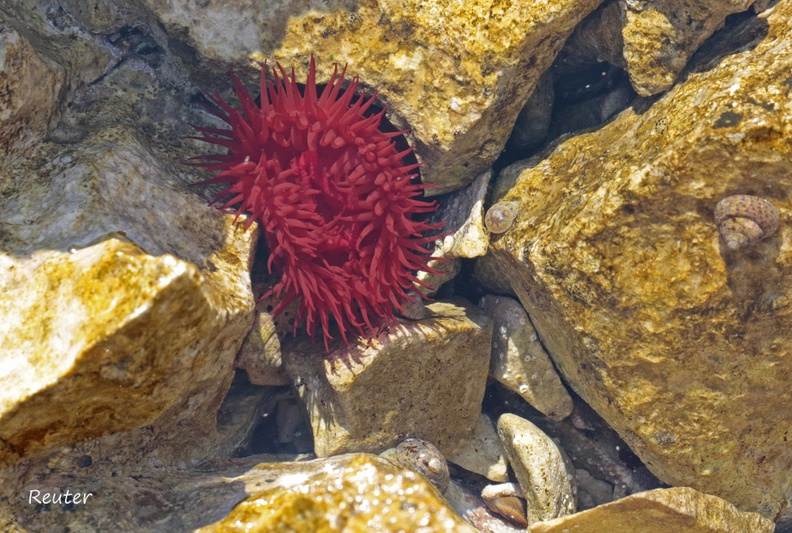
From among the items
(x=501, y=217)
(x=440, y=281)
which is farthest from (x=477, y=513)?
(x=501, y=217)

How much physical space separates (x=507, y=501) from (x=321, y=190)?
A: 2.87 metres

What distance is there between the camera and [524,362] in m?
4.30

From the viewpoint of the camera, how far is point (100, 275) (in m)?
2.33

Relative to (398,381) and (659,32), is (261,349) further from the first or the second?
(659,32)

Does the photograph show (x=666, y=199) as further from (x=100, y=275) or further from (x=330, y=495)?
(x=100, y=275)

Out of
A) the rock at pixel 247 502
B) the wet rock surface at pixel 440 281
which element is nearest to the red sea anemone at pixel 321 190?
the wet rock surface at pixel 440 281

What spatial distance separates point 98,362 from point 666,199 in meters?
2.96

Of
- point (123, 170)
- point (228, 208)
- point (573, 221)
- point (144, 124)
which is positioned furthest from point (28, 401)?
point (573, 221)

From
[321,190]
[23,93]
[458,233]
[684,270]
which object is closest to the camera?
[23,93]

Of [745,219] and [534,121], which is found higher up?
[534,121]

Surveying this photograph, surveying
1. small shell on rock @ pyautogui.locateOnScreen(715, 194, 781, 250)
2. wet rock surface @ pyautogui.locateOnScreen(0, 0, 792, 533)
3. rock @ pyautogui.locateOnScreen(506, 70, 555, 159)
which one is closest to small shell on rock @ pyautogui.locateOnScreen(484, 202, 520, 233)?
wet rock surface @ pyautogui.locateOnScreen(0, 0, 792, 533)

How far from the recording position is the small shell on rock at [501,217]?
3750 mm

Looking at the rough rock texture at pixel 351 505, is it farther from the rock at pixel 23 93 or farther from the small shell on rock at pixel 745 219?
the rock at pixel 23 93

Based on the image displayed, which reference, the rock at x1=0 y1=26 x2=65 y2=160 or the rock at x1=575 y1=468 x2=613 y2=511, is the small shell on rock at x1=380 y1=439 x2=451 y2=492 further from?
the rock at x1=0 y1=26 x2=65 y2=160
